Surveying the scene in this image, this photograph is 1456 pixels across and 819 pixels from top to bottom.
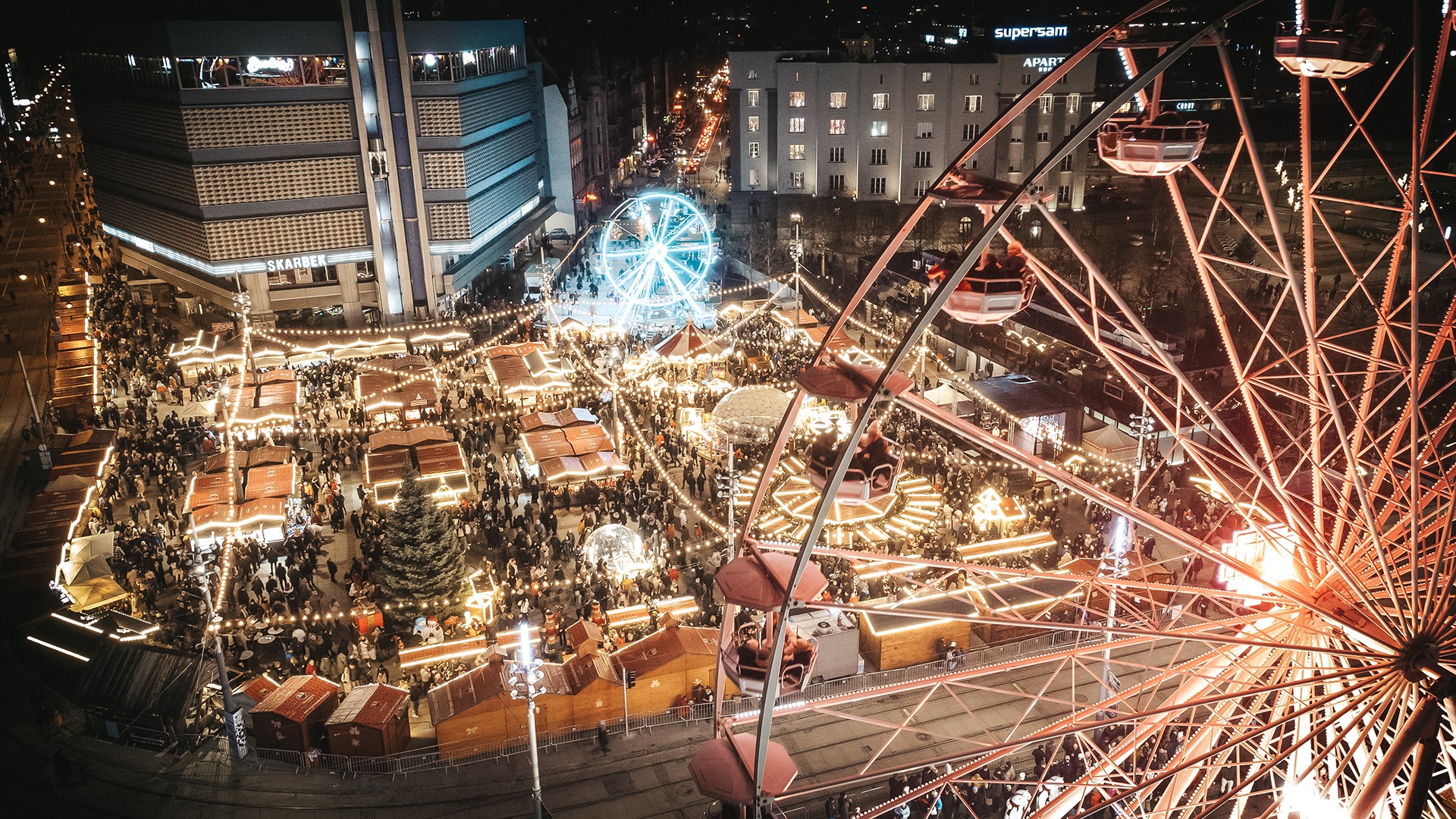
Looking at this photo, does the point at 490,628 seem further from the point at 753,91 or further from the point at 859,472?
the point at 753,91

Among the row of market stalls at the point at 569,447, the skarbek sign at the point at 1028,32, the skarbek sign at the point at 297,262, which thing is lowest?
the row of market stalls at the point at 569,447

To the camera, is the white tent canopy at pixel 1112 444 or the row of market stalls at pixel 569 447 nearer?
the row of market stalls at pixel 569 447

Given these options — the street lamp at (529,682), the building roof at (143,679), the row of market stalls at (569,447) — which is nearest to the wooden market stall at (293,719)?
the building roof at (143,679)

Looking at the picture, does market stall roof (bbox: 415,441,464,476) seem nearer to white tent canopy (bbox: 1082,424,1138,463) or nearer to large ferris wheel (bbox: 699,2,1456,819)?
large ferris wheel (bbox: 699,2,1456,819)

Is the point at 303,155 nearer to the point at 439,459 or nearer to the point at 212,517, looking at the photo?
the point at 439,459

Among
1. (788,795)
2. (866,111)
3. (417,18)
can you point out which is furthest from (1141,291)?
(788,795)

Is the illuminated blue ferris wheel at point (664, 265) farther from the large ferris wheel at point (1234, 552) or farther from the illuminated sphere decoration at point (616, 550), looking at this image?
the large ferris wheel at point (1234, 552)

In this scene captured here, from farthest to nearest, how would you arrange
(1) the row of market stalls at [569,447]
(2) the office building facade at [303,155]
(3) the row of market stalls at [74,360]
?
(2) the office building facade at [303,155]
(3) the row of market stalls at [74,360]
(1) the row of market stalls at [569,447]

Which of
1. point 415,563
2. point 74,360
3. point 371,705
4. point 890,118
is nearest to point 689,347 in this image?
point 415,563
